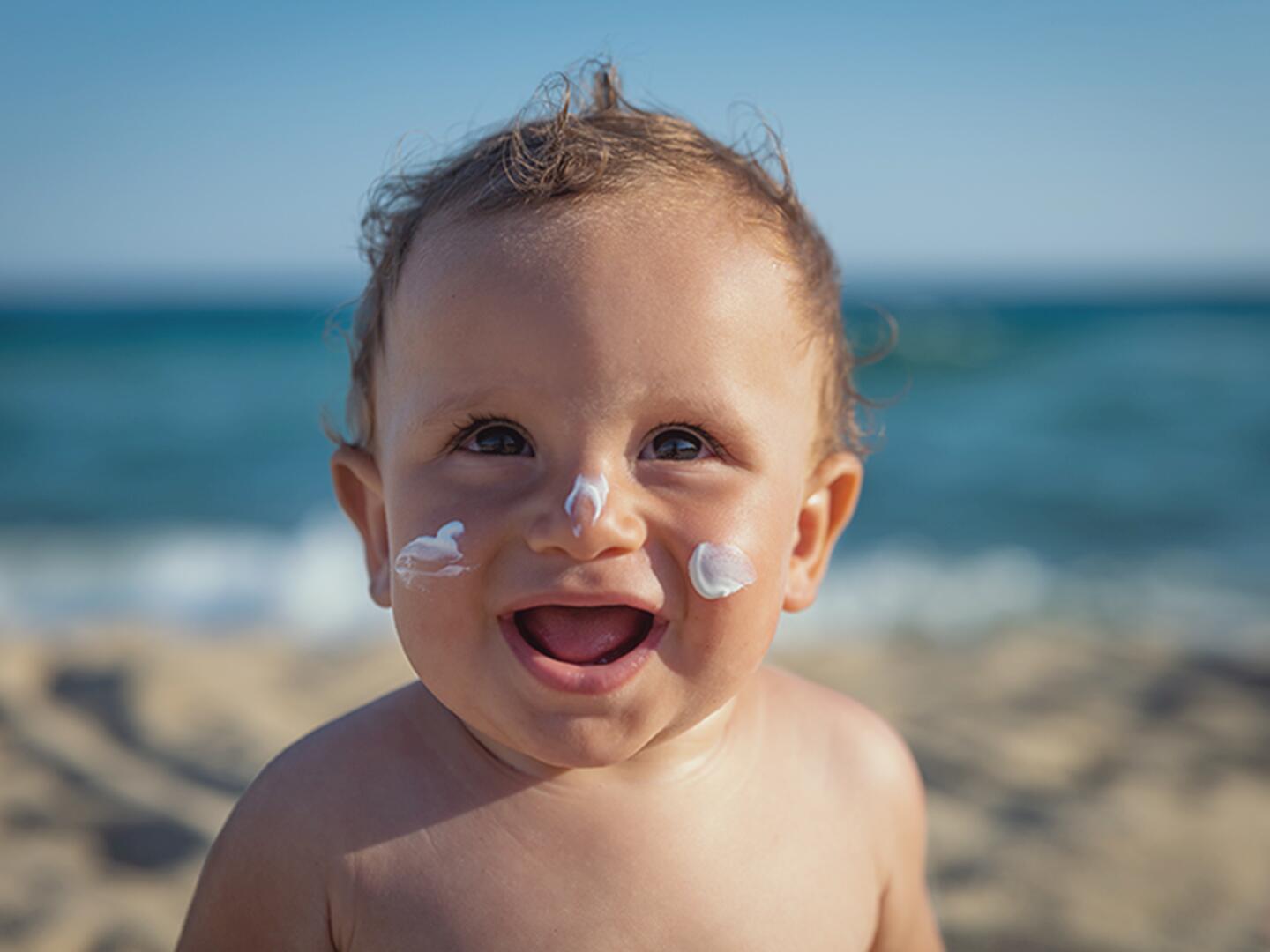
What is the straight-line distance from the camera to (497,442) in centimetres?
138

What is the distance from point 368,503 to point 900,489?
8.62 metres

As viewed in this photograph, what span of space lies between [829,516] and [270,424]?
1253 cm

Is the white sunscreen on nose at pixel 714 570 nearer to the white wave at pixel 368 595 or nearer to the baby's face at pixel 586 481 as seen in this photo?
the baby's face at pixel 586 481

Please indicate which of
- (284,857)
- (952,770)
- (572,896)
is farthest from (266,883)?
(952,770)

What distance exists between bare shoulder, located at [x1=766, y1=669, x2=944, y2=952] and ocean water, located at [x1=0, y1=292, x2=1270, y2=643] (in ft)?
2.01

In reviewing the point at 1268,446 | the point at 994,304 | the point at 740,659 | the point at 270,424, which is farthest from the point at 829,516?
the point at 994,304

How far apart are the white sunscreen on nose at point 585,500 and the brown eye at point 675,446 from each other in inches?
3.5

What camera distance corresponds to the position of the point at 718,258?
4.69 ft

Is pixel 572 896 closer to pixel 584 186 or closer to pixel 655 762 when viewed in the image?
pixel 655 762

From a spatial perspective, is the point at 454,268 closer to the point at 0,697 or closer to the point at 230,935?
the point at 230,935

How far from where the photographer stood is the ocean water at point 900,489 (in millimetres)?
5797

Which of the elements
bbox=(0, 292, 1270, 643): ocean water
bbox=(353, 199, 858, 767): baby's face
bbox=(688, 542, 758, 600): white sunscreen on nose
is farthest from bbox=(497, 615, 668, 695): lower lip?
bbox=(0, 292, 1270, 643): ocean water

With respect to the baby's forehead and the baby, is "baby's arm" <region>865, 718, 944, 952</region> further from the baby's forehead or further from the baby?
the baby's forehead

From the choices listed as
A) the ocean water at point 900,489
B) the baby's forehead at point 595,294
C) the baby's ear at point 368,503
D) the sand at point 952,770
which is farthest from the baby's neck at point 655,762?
the sand at point 952,770
